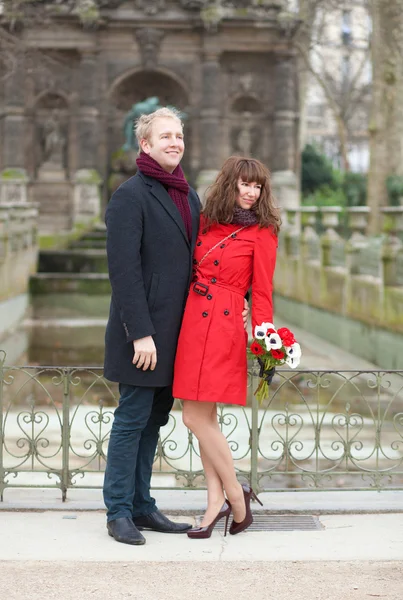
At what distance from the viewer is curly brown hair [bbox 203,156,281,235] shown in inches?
236

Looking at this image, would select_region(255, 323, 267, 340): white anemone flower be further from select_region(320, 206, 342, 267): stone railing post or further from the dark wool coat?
select_region(320, 206, 342, 267): stone railing post

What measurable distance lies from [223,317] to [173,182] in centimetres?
77

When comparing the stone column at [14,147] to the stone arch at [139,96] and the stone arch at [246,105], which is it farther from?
→ the stone arch at [246,105]

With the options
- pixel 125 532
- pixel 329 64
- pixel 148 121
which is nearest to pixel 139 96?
pixel 329 64

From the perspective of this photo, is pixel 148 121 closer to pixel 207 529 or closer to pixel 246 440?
pixel 207 529

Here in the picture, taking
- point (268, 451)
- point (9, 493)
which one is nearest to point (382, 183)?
point (268, 451)

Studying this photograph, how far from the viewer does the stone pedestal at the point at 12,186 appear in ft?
101

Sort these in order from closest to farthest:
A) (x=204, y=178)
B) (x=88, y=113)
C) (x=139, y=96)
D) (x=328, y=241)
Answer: (x=328, y=241), (x=204, y=178), (x=88, y=113), (x=139, y=96)

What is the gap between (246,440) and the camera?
1024cm

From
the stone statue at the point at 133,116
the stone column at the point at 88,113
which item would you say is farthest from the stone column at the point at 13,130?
the stone statue at the point at 133,116

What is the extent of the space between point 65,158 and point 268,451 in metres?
23.1

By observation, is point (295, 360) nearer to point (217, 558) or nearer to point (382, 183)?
point (217, 558)

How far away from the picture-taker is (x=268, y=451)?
9.91 m

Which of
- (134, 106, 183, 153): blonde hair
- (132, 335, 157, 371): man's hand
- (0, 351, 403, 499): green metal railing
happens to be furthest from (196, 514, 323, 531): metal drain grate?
(134, 106, 183, 153): blonde hair
